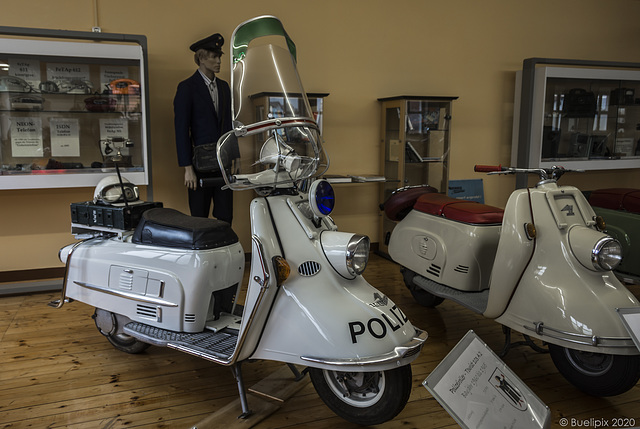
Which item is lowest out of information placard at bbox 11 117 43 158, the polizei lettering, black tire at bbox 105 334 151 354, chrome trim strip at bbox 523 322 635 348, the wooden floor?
the wooden floor

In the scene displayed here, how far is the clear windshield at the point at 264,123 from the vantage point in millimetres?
1984

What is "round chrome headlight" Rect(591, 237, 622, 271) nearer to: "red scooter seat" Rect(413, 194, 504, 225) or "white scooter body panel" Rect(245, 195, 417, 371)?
"red scooter seat" Rect(413, 194, 504, 225)

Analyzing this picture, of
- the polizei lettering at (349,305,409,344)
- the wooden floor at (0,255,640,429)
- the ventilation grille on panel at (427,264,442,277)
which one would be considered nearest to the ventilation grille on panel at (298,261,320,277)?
the polizei lettering at (349,305,409,344)

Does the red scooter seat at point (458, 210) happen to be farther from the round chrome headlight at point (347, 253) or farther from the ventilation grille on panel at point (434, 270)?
the round chrome headlight at point (347, 253)

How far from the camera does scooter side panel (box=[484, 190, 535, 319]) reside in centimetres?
235

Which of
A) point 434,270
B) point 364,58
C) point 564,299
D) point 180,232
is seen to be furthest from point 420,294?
point 364,58

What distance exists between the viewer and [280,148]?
200 centimetres

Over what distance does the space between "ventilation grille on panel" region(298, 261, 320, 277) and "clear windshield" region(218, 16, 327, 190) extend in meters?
0.36

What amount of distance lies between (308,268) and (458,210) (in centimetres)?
125

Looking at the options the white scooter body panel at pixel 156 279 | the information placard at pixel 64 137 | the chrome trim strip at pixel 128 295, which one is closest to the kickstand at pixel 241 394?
the white scooter body panel at pixel 156 279

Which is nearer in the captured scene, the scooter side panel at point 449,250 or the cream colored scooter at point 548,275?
the cream colored scooter at point 548,275

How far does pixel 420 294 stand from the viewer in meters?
3.39

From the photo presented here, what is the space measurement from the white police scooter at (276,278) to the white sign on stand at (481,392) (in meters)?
0.34

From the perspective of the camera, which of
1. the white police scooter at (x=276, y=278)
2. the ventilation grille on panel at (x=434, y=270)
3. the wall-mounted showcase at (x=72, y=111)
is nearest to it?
the white police scooter at (x=276, y=278)
